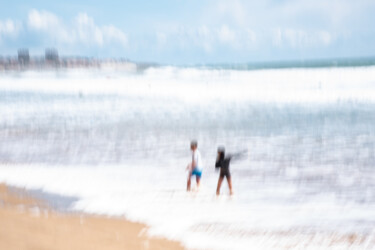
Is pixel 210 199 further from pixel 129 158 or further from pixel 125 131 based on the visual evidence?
pixel 125 131

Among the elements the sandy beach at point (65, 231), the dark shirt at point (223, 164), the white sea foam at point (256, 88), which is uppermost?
the white sea foam at point (256, 88)

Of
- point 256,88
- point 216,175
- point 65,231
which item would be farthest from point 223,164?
point 256,88

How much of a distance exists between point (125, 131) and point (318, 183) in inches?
416

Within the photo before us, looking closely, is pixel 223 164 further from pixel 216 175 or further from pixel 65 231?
pixel 65 231

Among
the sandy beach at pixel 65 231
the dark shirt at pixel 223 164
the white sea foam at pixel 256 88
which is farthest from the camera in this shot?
the white sea foam at pixel 256 88

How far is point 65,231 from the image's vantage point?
19.8 ft

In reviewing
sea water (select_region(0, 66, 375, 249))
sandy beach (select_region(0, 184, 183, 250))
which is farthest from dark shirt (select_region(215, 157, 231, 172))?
sandy beach (select_region(0, 184, 183, 250))

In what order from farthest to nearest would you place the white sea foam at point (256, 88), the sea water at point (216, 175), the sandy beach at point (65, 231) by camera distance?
the white sea foam at point (256, 88) < the sea water at point (216, 175) < the sandy beach at point (65, 231)

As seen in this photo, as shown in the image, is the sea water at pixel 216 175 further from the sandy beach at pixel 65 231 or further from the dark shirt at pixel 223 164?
the dark shirt at pixel 223 164

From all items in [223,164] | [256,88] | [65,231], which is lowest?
[65,231]

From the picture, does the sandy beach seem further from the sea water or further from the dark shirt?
the dark shirt

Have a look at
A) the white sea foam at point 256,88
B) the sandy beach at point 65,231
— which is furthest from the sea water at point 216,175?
the white sea foam at point 256,88

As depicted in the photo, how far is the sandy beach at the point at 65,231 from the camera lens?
5.28 meters

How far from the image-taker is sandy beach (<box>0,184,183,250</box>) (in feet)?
17.3
